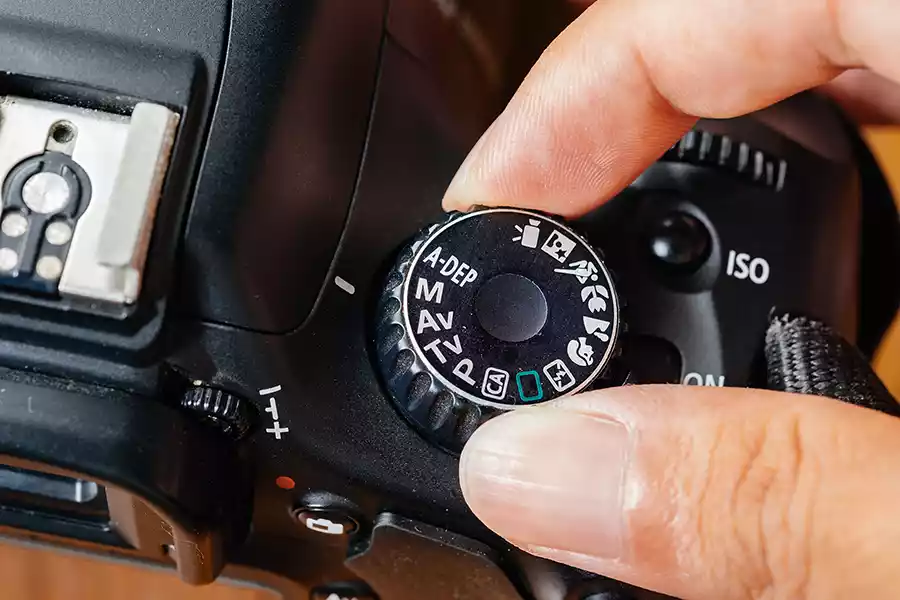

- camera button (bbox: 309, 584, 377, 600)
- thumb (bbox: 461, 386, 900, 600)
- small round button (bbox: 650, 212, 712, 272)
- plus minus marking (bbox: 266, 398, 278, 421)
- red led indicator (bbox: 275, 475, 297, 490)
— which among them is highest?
small round button (bbox: 650, 212, 712, 272)

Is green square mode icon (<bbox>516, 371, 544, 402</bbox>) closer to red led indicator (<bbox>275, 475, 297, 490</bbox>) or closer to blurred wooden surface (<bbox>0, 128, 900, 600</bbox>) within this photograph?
red led indicator (<bbox>275, 475, 297, 490</bbox>)

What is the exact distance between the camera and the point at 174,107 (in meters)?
0.41

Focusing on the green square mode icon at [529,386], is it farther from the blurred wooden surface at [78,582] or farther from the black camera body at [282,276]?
the blurred wooden surface at [78,582]

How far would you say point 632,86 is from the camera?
49 cm

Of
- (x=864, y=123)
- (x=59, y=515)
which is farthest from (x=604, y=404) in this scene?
(x=864, y=123)

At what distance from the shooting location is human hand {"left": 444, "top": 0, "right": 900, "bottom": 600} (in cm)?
36

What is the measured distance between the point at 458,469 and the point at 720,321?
0.49 ft

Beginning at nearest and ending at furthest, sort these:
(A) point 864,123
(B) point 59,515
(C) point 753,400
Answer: (C) point 753,400 → (B) point 59,515 → (A) point 864,123

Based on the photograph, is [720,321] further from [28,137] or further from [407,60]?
[28,137]

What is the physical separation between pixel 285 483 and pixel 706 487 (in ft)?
0.57

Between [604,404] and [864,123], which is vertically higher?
[864,123]

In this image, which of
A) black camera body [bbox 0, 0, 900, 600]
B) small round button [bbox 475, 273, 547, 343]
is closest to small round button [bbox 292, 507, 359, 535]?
black camera body [bbox 0, 0, 900, 600]

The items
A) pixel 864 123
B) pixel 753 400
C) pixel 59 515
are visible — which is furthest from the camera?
pixel 864 123

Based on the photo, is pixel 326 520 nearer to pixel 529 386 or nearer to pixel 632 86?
pixel 529 386
